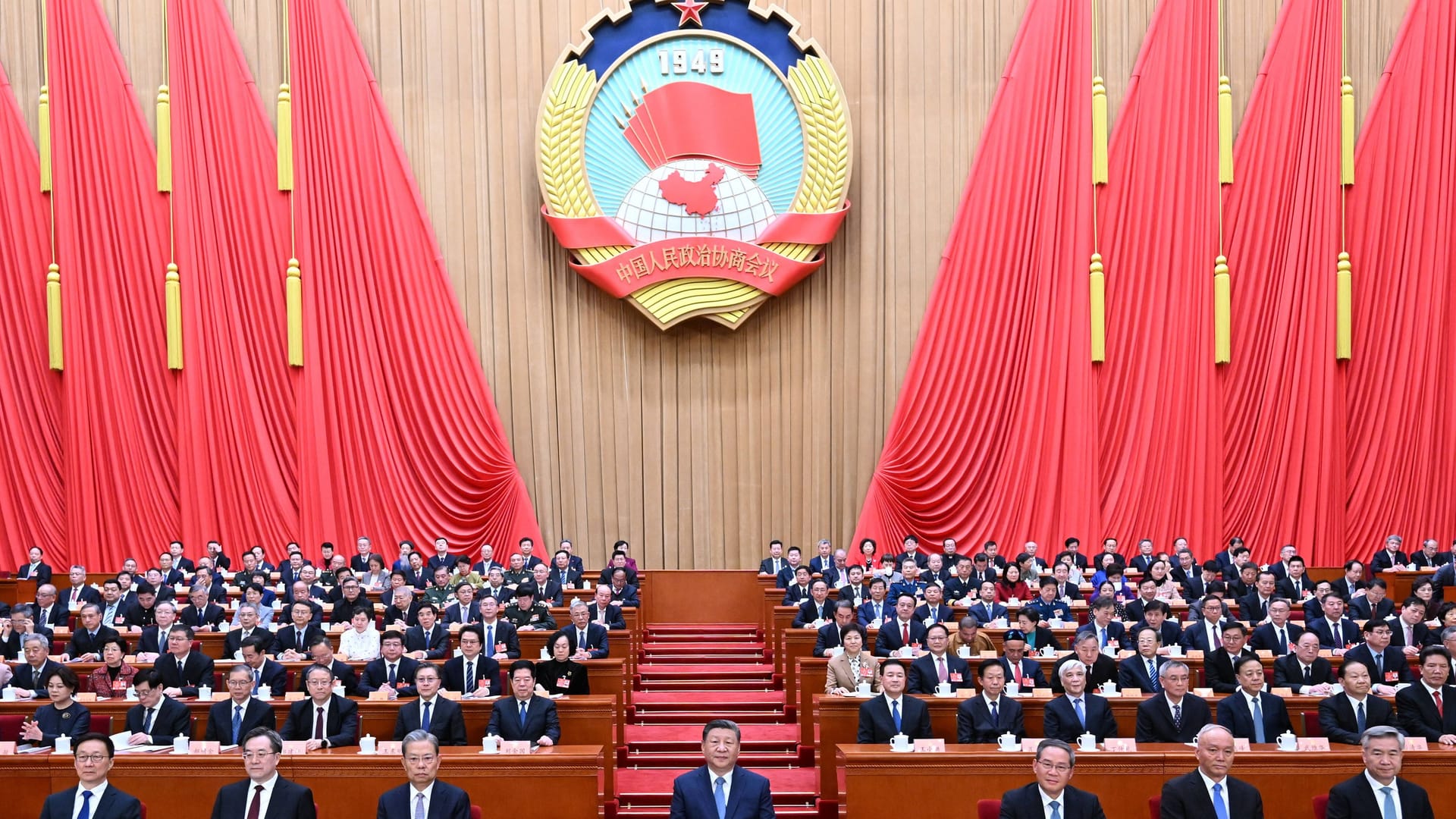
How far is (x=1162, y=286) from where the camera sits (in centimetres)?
1059

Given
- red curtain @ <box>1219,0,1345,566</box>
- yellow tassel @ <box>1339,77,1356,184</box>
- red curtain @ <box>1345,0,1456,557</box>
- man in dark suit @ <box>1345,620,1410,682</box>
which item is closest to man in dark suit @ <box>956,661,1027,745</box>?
man in dark suit @ <box>1345,620,1410,682</box>

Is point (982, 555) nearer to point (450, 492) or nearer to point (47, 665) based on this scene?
point (450, 492)

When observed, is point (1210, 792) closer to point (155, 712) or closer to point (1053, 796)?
point (1053, 796)

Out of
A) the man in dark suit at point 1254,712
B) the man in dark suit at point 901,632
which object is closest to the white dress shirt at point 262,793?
the man in dark suit at point 901,632

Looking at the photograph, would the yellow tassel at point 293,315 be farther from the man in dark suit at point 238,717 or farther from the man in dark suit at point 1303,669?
the man in dark suit at point 1303,669

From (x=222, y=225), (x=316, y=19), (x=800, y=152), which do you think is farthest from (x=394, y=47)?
(x=800, y=152)

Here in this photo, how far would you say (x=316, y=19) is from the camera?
35.1 feet

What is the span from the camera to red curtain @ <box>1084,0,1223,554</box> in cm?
1050

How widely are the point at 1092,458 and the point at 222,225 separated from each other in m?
6.99

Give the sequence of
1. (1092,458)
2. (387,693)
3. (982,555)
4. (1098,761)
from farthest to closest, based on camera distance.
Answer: (1092,458), (982,555), (387,693), (1098,761)

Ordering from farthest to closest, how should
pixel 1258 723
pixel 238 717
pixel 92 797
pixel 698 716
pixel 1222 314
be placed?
pixel 1222 314 → pixel 698 716 → pixel 238 717 → pixel 1258 723 → pixel 92 797

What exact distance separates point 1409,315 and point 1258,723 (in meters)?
6.41

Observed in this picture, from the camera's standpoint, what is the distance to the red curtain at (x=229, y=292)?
1045 cm

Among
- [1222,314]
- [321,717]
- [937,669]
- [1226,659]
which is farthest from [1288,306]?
[321,717]
